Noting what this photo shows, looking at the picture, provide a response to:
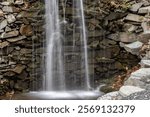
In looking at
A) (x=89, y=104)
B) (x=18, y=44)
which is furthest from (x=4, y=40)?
(x=89, y=104)

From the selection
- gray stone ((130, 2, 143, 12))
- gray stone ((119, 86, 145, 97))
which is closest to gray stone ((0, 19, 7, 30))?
gray stone ((130, 2, 143, 12))

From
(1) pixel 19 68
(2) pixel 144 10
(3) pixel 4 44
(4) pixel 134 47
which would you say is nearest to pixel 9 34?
(3) pixel 4 44

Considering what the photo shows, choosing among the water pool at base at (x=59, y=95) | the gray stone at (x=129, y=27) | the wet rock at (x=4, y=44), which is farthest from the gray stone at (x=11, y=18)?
the gray stone at (x=129, y=27)

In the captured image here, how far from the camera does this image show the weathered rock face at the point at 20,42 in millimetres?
10430

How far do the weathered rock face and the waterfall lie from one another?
218 millimetres

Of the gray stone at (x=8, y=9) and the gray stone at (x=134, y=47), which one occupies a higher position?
the gray stone at (x=8, y=9)

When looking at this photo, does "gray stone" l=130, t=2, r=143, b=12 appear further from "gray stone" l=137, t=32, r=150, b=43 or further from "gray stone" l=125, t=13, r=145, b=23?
"gray stone" l=137, t=32, r=150, b=43

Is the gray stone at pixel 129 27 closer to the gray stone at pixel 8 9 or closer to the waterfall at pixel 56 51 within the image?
the waterfall at pixel 56 51

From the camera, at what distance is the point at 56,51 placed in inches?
420

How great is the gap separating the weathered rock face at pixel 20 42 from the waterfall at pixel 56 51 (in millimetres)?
218

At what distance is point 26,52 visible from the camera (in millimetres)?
10539

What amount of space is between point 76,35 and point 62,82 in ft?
4.41

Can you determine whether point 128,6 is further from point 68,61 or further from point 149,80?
point 149,80

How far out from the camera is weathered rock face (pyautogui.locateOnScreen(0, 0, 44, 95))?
34.2 feet
